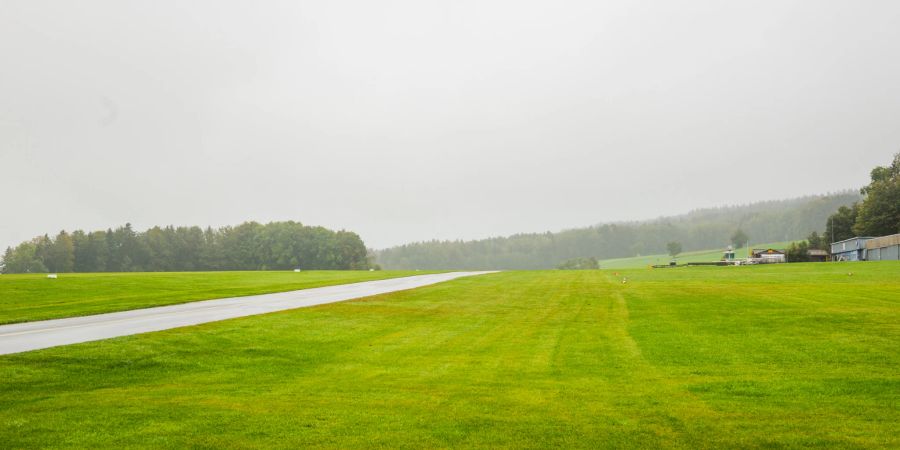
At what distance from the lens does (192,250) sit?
14200 cm

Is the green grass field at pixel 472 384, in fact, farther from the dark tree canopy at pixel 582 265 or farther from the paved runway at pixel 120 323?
the dark tree canopy at pixel 582 265

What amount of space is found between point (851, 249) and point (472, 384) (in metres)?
97.5

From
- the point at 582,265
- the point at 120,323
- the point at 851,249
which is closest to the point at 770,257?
the point at 851,249

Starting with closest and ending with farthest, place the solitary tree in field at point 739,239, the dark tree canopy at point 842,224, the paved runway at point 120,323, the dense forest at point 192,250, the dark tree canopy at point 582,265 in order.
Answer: the paved runway at point 120,323 → the dark tree canopy at point 842,224 → the dense forest at point 192,250 → the dark tree canopy at point 582,265 → the solitary tree in field at point 739,239

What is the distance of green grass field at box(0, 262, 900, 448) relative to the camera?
302 inches

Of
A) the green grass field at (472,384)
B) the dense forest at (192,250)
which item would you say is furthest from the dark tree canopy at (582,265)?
the green grass field at (472,384)

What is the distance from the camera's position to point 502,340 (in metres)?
17.0

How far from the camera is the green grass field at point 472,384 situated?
7660 millimetres

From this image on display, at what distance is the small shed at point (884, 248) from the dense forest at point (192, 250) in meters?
106

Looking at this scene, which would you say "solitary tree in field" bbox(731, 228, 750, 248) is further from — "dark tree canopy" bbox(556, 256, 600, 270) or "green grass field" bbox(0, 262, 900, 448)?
"green grass field" bbox(0, 262, 900, 448)

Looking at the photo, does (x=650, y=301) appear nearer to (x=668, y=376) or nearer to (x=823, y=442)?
(x=668, y=376)

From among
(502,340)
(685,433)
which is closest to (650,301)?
(502,340)

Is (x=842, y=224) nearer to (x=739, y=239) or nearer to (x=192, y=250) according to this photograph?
(x=739, y=239)

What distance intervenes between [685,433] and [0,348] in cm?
1464
